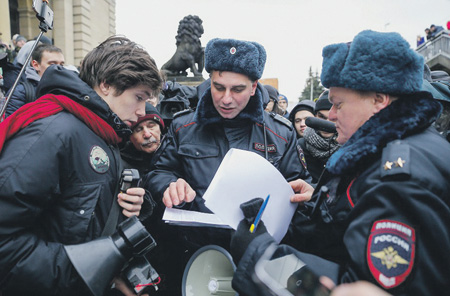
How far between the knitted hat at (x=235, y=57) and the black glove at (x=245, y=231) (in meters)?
1.01

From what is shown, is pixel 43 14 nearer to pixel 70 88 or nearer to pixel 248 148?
pixel 70 88

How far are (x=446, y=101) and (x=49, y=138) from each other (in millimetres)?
2525

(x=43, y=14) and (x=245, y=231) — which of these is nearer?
(x=245, y=231)

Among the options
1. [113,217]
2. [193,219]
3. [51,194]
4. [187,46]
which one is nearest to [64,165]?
[51,194]

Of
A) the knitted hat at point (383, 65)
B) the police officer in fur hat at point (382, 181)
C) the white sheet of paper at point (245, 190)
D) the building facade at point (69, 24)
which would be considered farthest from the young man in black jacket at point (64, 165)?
the building facade at point (69, 24)

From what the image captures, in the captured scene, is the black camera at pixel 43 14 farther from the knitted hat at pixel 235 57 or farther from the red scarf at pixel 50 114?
the knitted hat at pixel 235 57

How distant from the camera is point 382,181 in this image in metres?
1.05

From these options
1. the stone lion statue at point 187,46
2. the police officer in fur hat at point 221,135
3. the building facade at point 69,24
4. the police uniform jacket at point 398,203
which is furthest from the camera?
the building facade at point 69,24

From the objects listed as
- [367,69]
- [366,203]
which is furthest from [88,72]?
[366,203]

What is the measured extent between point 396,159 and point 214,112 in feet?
4.32

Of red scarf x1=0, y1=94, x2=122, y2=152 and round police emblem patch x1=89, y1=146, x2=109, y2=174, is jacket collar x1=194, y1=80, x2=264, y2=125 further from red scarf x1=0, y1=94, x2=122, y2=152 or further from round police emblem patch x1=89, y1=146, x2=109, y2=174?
round police emblem patch x1=89, y1=146, x2=109, y2=174

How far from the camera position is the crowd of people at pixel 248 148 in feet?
3.18

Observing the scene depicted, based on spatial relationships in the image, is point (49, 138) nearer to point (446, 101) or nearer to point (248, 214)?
point (248, 214)

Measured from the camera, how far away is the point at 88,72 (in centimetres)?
169
